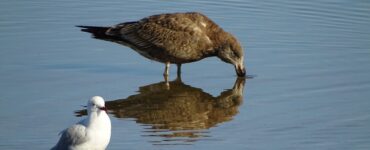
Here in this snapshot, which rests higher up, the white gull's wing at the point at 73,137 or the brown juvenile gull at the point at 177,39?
the brown juvenile gull at the point at 177,39

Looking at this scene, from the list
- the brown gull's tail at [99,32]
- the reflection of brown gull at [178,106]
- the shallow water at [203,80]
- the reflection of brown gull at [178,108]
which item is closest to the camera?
the shallow water at [203,80]

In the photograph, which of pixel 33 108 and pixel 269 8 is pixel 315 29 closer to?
pixel 269 8

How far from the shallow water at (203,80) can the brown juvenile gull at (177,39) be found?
256mm

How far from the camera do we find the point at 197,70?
1353cm

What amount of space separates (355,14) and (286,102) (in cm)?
460

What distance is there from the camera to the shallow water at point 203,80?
34.0 feet

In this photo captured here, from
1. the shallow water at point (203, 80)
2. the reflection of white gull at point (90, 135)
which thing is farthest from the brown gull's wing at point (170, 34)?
the reflection of white gull at point (90, 135)

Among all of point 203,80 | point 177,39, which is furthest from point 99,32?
point 203,80

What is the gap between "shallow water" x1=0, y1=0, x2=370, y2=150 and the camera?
10359 millimetres

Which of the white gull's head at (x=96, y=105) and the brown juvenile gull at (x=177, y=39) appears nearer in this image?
the white gull's head at (x=96, y=105)

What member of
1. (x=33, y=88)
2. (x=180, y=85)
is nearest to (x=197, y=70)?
(x=180, y=85)

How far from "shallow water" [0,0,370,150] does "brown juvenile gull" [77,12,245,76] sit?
26cm

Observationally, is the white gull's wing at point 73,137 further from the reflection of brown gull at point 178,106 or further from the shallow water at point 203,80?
the reflection of brown gull at point 178,106

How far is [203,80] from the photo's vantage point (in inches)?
505
